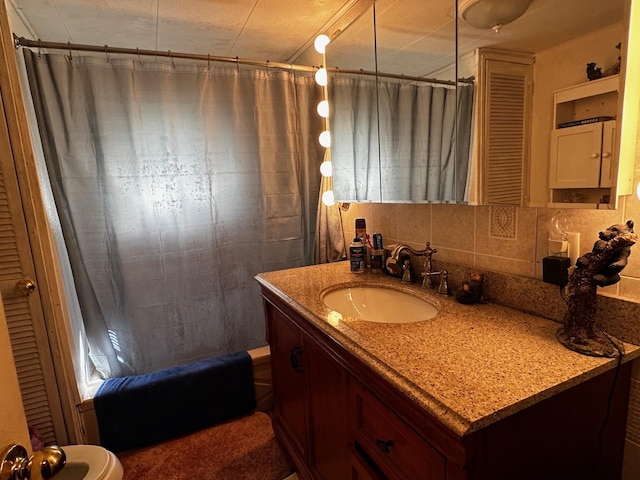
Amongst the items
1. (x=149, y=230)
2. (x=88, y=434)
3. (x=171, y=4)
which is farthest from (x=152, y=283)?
(x=171, y=4)

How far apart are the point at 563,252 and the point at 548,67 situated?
0.47 m

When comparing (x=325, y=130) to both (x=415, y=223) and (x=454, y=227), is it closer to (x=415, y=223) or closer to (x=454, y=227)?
(x=415, y=223)

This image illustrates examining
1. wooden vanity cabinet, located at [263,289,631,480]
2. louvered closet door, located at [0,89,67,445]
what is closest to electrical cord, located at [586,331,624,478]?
wooden vanity cabinet, located at [263,289,631,480]

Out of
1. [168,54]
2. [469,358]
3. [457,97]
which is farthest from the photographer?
[168,54]

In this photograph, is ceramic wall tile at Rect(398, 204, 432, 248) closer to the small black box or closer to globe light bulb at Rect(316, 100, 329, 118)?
the small black box

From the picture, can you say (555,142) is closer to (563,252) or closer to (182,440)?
(563,252)

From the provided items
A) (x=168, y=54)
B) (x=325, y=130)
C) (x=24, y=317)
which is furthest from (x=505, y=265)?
(x=24, y=317)

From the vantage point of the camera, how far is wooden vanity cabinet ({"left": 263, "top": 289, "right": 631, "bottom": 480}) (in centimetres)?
61

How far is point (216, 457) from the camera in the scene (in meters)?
1.66

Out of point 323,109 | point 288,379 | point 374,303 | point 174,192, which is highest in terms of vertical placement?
point 323,109

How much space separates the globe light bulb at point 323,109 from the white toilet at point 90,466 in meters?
1.83

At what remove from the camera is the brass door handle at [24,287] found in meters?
1.36

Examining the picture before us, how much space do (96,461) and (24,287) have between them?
0.72 m

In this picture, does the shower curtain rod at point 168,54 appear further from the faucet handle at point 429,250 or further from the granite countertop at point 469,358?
the granite countertop at point 469,358
